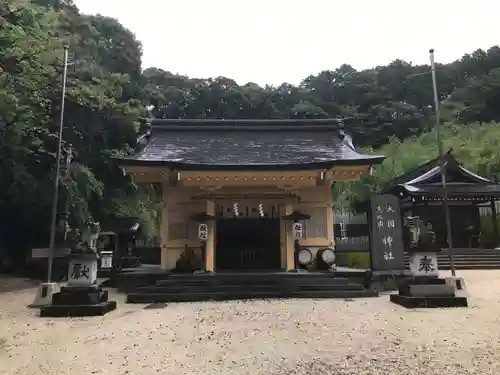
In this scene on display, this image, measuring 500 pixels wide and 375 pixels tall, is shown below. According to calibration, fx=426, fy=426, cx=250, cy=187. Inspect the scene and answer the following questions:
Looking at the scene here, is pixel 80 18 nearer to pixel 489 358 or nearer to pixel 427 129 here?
pixel 489 358

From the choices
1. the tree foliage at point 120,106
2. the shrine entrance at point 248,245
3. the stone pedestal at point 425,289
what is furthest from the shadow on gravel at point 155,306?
the tree foliage at point 120,106

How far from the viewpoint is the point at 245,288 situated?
1084 centimetres

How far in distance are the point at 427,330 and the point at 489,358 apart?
1468 millimetres

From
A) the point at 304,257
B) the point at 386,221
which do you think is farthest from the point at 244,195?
the point at 386,221

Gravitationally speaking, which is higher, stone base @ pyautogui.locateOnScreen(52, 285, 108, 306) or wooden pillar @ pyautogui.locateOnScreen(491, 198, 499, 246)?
wooden pillar @ pyautogui.locateOnScreen(491, 198, 499, 246)

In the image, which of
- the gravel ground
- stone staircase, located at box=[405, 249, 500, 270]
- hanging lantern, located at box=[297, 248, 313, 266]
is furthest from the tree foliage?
stone staircase, located at box=[405, 249, 500, 270]

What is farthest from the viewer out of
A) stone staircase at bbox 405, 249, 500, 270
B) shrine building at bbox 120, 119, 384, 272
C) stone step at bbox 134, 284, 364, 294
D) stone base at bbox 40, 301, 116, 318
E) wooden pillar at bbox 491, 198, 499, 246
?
wooden pillar at bbox 491, 198, 499, 246

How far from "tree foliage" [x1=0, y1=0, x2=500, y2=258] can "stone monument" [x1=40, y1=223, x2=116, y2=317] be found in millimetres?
5106

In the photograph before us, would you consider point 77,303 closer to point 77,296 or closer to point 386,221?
point 77,296

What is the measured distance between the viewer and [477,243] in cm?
2322

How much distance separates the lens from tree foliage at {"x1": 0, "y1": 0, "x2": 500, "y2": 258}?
13539 millimetres

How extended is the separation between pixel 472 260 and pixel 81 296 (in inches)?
684

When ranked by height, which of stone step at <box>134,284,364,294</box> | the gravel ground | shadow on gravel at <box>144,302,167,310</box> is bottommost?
the gravel ground

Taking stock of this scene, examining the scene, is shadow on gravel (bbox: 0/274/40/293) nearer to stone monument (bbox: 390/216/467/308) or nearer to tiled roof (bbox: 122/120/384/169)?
tiled roof (bbox: 122/120/384/169)
